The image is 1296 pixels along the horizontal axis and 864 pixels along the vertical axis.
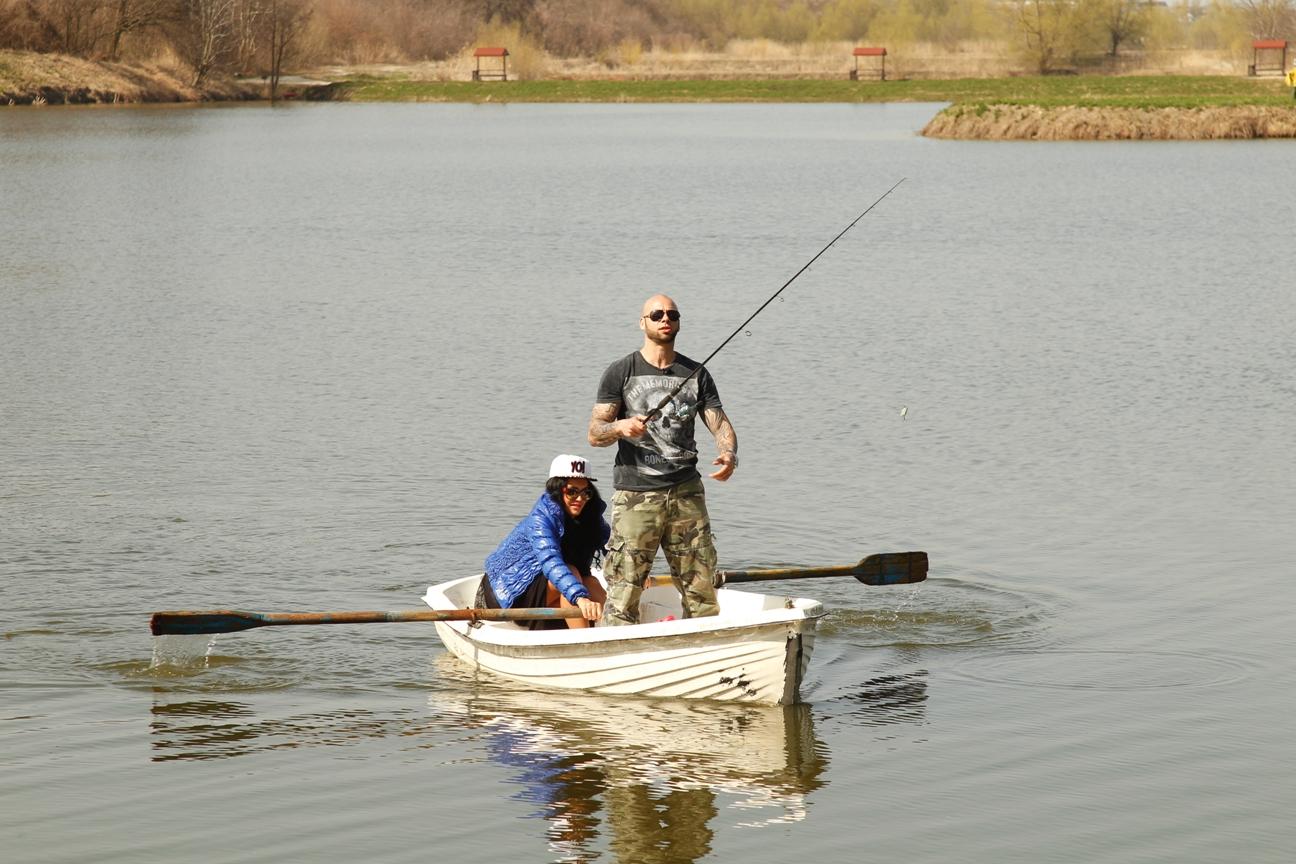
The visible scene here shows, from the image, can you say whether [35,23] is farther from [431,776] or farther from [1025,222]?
[431,776]

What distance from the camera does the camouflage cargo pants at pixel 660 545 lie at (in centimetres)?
915

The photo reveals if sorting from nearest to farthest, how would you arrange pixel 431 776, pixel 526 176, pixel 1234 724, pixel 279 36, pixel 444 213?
pixel 431 776, pixel 1234 724, pixel 444 213, pixel 526 176, pixel 279 36

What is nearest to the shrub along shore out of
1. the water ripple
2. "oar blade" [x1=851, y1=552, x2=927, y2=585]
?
the water ripple

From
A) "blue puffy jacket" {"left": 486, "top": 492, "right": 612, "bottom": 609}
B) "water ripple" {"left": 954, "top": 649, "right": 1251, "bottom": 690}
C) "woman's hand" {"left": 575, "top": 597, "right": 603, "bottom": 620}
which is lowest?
"water ripple" {"left": 954, "top": 649, "right": 1251, "bottom": 690}

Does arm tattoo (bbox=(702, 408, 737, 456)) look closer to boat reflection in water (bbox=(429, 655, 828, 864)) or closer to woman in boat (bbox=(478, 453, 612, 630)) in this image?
woman in boat (bbox=(478, 453, 612, 630))

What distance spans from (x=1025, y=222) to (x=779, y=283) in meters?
9.73

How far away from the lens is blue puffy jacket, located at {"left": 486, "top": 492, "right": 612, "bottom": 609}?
31.8ft

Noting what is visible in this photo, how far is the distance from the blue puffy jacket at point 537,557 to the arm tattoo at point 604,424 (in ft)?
2.86

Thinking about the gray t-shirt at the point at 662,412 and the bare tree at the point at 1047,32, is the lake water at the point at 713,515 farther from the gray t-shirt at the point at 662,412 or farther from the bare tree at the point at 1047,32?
the bare tree at the point at 1047,32

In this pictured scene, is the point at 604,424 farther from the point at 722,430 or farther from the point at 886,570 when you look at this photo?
the point at 886,570

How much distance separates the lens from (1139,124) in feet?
183

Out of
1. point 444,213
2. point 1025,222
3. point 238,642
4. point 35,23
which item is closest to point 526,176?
point 444,213

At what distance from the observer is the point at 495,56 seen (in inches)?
3952

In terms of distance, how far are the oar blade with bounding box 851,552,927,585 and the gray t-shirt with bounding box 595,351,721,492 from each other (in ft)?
6.13
